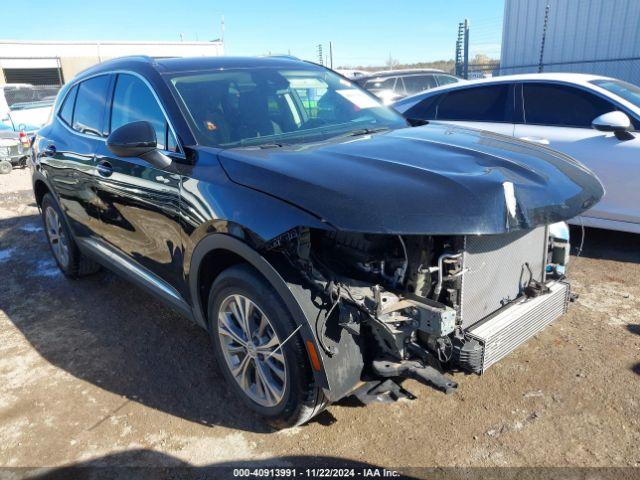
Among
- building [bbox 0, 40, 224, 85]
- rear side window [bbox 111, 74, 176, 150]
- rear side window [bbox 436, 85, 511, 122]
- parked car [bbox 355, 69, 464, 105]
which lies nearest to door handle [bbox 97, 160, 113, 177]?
rear side window [bbox 111, 74, 176, 150]

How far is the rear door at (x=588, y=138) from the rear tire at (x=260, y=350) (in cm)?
358

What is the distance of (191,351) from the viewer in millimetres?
3670

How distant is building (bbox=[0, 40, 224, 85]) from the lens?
2958 cm

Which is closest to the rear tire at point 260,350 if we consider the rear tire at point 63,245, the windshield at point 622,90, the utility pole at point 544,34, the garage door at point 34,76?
the rear tire at point 63,245

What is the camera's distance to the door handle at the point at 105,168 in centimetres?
356

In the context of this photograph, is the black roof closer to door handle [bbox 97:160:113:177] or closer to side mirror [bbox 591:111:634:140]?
door handle [bbox 97:160:113:177]

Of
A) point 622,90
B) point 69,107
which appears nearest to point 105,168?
point 69,107

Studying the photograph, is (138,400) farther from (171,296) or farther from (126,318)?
(126,318)

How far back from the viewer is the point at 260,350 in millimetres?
2672

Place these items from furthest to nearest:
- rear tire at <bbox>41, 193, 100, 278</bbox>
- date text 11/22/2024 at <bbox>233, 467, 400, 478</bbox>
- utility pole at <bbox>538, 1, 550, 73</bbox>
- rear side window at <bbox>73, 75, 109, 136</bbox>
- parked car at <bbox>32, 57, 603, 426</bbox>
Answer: utility pole at <bbox>538, 1, 550, 73</bbox>, rear tire at <bbox>41, 193, 100, 278</bbox>, rear side window at <bbox>73, 75, 109, 136</bbox>, date text 11/22/2024 at <bbox>233, 467, 400, 478</bbox>, parked car at <bbox>32, 57, 603, 426</bbox>

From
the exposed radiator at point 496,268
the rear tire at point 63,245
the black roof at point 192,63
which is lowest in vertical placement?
the rear tire at point 63,245

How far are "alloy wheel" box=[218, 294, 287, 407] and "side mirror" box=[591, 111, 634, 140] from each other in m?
3.63

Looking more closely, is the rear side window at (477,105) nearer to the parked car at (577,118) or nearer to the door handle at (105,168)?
the parked car at (577,118)

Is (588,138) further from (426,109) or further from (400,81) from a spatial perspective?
(400,81)
